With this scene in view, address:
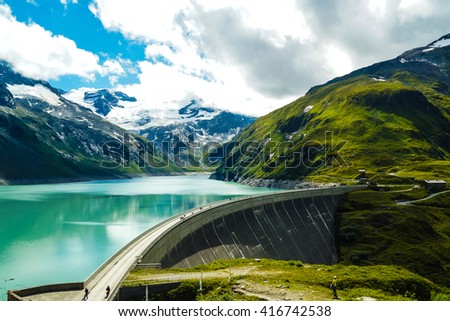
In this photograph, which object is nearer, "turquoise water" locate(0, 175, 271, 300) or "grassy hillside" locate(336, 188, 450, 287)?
"turquoise water" locate(0, 175, 271, 300)

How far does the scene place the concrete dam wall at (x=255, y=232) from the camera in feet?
174

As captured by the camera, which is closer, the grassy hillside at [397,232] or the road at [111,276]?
the road at [111,276]

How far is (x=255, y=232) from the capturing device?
74188 mm

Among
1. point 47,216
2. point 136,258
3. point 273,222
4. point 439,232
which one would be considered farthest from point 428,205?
point 47,216

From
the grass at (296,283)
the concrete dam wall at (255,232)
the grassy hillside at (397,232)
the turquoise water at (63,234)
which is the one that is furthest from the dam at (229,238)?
the turquoise water at (63,234)

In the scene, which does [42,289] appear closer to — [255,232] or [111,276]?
[111,276]

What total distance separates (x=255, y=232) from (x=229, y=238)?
9.78 metres

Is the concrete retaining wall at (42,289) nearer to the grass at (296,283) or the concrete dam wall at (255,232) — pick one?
the grass at (296,283)

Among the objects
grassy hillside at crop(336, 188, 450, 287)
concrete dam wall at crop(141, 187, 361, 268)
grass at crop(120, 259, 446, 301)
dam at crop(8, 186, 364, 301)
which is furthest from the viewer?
grassy hillside at crop(336, 188, 450, 287)

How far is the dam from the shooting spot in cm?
3584

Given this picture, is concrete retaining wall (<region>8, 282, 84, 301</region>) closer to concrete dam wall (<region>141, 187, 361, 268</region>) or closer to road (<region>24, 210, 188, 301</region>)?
road (<region>24, 210, 188, 301</region>)

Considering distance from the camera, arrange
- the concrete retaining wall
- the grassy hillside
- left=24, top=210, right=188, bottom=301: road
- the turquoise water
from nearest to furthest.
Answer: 1. the concrete retaining wall
2. left=24, top=210, right=188, bottom=301: road
3. the turquoise water
4. the grassy hillside

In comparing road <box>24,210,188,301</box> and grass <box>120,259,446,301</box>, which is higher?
road <box>24,210,188,301</box>

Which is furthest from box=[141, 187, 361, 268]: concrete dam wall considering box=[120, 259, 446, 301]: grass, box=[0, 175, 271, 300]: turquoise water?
box=[0, 175, 271, 300]: turquoise water
